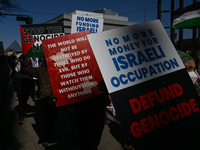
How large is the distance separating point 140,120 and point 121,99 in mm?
243

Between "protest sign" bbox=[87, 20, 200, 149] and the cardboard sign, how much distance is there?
893 mm

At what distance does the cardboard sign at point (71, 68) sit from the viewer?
2.42 meters

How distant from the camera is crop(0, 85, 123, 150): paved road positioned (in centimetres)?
333

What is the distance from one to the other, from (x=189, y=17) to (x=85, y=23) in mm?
2671

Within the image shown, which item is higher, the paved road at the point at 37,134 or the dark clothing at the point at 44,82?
the dark clothing at the point at 44,82

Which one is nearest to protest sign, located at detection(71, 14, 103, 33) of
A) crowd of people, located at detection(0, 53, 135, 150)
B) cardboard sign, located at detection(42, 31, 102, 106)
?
crowd of people, located at detection(0, 53, 135, 150)

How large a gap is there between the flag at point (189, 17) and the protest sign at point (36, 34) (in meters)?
2.98

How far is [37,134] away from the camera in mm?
4000

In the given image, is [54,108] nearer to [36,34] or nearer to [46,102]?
[46,102]

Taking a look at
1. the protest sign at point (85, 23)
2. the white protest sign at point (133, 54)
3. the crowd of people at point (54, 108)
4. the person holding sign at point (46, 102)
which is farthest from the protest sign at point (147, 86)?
the protest sign at point (85, 23)

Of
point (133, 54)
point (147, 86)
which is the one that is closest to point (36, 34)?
point (133, 54)

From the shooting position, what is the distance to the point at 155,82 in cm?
158

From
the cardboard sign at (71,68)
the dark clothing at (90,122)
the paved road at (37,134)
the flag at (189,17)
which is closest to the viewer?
the dark clothing at (90,122)

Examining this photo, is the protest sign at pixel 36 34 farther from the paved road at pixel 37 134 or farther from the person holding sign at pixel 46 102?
the paved road at pixel 37 134
